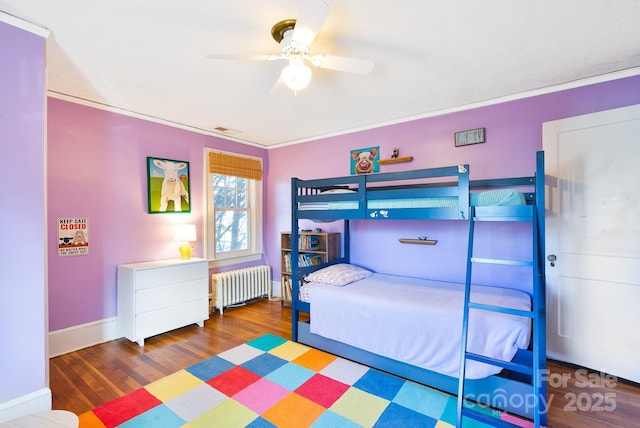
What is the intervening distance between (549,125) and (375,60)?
1692 millimetres

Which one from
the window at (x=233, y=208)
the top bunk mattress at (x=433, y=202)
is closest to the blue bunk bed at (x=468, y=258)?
the top bunk mattress at (x=433, y=202)

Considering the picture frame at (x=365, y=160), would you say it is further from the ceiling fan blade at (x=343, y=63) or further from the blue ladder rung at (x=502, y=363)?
the blue ladder rung at (x=502, y=363)

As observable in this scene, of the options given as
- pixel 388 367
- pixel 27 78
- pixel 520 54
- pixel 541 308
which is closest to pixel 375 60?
pixel 520 54

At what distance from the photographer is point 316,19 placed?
4.82 feet

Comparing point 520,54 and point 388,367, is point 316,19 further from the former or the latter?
point 388,367

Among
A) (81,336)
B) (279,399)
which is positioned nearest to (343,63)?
(279,399)

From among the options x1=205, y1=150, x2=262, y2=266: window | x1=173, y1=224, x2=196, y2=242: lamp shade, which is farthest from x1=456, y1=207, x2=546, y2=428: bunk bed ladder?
x1=205, y1=150, x2=262, y2=266: window

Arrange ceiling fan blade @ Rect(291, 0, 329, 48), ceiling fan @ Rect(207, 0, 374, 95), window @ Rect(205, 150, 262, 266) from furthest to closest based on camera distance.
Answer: window @ Rect(205, 150, 262, 266) → ceiling fan @ Rect(207, 0, 374, 95) → ceiling fan blade @ Rect(291, 0, 329, 48)

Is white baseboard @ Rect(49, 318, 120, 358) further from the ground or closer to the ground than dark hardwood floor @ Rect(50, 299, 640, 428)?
further from the ground

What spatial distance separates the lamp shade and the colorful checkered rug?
1.44 meters

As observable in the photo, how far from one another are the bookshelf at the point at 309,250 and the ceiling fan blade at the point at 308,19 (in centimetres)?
246

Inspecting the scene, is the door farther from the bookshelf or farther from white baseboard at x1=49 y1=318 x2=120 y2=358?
white baseboard at x1=49 y1=318 x2=120 y2=358

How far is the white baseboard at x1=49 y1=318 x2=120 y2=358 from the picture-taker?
2696mm

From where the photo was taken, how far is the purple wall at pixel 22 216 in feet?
5.59
